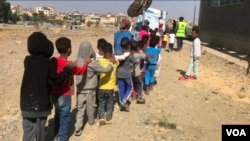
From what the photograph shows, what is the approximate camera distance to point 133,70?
716 cm

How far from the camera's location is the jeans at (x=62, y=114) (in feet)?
16.3

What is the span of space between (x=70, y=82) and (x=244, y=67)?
10.6m

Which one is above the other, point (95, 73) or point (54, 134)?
point (95, 73)

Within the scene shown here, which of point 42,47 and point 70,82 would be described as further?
point 70,82

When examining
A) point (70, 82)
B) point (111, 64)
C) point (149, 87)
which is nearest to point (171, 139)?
point (111, 64)

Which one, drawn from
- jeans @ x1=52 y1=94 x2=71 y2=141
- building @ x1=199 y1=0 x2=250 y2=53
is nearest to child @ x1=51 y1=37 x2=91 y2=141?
jeans @ x1=52 y1=94 x2=71 y2=141

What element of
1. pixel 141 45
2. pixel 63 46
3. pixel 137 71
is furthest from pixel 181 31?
pixel 63 46

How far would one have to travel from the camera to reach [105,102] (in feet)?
20.0

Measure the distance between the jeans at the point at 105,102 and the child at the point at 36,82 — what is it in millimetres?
1603

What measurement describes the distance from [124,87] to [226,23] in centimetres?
1771

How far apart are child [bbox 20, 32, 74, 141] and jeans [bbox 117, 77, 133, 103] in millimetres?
2402

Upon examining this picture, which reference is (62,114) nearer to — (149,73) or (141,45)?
(141,45)

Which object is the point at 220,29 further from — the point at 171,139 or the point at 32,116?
the point at 32,116

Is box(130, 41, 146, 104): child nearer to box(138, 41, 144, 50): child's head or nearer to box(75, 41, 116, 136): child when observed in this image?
box(138, 41, 144, 50): child's head
